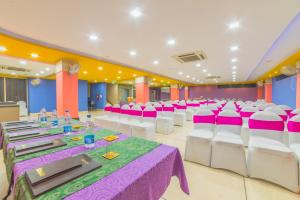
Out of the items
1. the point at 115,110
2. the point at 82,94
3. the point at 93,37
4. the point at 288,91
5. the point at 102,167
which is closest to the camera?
the point at 102,167

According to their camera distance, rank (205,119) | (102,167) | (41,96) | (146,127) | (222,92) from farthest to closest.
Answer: (222,92) → (41,96) → (146,127) → (205,119) → (102,167)

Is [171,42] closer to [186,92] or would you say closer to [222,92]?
[186,92]

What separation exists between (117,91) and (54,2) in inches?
520

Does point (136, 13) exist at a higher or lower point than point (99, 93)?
higher

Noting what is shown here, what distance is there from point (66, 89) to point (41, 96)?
774cm

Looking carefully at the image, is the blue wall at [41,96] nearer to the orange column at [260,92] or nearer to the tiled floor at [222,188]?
the tiled floor at [222,188]

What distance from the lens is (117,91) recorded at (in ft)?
50.1

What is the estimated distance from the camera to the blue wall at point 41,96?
33.5 feet

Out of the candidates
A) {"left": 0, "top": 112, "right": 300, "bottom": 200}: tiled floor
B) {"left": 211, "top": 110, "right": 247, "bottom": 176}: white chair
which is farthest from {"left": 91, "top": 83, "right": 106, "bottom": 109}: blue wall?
{"left": 211, "top": 110, "right": 247, "bottom": 176}: white chair

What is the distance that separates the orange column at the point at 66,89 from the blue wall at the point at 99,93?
8.33 meters

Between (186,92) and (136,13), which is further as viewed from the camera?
(186,92)

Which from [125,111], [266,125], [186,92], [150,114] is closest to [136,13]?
[150,114]

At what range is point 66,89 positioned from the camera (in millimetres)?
5023

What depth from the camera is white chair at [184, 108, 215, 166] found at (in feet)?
8.82
